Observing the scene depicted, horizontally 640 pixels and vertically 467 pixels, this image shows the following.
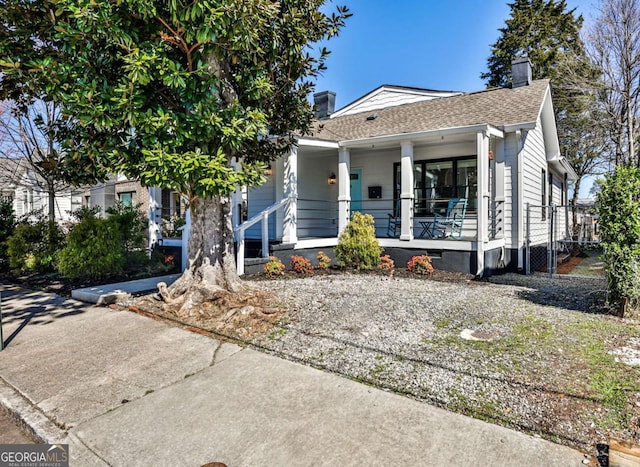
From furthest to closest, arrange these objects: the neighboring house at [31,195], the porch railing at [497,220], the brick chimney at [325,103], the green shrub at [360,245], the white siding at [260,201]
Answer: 1. the brick chimney at [325,103]
2. the neighboring house at [31,195]
3. the white siding at [260,201]
4. the porch railing at [497,220]
5. the green shrub at [360,245]

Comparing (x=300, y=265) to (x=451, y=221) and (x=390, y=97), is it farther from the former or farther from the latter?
(x=390, y=97)

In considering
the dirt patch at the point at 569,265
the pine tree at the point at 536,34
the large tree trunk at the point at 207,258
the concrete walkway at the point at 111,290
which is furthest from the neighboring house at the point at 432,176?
the pine tree at the point at 536,34

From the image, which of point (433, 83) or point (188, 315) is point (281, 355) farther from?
point (433, 83)

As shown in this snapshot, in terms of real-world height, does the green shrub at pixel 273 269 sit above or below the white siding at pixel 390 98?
below

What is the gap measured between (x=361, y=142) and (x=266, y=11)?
553 centimetres

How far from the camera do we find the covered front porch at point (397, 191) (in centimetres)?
867

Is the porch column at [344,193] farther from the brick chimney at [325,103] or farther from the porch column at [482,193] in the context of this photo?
the brick chimney at [325,103]

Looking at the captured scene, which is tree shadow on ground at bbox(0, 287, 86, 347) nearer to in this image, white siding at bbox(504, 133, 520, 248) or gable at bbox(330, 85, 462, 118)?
white siding at bbox(504, 133, 520, 248)

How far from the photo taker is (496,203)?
951 centimetres

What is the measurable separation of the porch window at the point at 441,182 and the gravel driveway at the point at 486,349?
3.94 meters

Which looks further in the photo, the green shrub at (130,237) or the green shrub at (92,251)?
the green shrub at (130,237)

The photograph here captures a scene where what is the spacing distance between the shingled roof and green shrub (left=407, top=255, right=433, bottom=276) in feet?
10.4

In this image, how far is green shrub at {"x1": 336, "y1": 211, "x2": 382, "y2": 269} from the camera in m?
8.88

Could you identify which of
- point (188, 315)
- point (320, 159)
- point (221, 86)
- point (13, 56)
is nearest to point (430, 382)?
point (188, 315)
